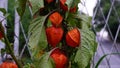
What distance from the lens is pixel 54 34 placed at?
601 millimetres

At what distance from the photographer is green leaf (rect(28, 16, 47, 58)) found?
24.0 inches

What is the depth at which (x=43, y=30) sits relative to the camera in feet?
2.02

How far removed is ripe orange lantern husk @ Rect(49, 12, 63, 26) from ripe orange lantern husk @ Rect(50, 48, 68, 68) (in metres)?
0.05

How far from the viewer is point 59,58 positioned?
60 centimetres

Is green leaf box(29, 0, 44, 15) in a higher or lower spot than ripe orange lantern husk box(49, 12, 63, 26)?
higher

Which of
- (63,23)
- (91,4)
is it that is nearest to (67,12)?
(63,23)

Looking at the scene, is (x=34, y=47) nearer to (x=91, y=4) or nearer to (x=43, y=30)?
(x=43, y=30)

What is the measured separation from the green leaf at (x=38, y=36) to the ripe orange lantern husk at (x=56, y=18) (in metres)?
0.02

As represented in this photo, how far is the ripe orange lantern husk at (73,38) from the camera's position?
1.95ft

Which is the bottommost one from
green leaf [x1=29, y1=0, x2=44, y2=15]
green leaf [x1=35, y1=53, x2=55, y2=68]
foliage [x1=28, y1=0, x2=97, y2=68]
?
green leaf [x1=35, y1=53, x2=55, y2=68]

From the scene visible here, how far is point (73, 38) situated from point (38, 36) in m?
0.06

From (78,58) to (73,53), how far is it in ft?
0.12

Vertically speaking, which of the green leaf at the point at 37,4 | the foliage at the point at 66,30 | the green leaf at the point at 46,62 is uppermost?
the green leaf at the point at 37,4

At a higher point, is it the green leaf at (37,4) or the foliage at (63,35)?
the green leaf at (37,4)
